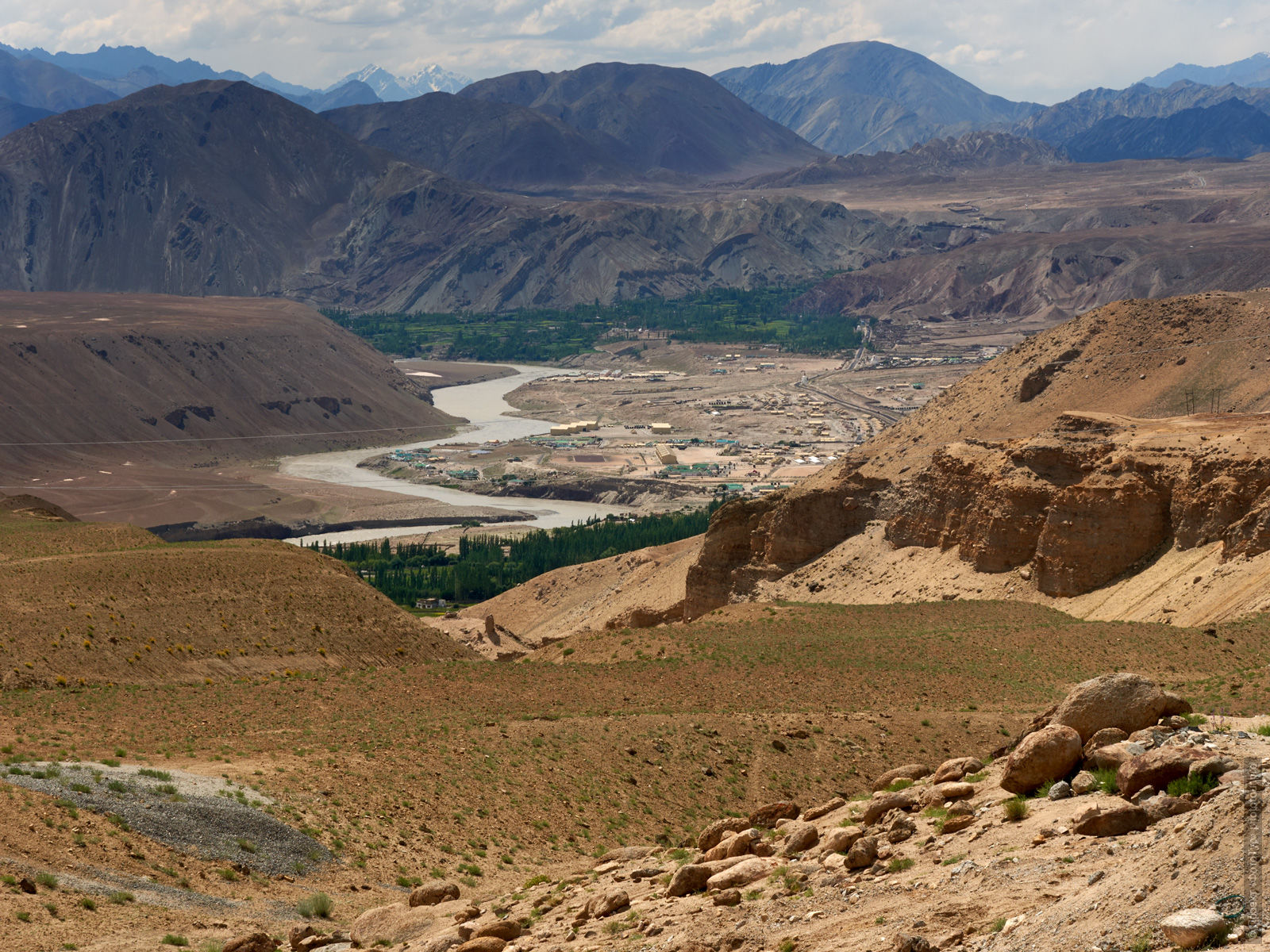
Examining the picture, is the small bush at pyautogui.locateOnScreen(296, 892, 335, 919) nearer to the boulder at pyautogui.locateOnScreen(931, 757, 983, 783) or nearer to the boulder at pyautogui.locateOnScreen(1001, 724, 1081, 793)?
the boulder at pyautogui.locateOnScreen(931, 757, 983, 783)

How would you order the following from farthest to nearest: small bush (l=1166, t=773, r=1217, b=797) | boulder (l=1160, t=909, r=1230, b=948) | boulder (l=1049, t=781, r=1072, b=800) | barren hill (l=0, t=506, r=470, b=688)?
1. barren hill (l=0, t=506, r=470, b=688)
2. boulder (l=1049, t=781, r=1072, b=800)
3. small bush (l=1166, t=773, r=1217, b=797)
4. boulder (l=1160, t=909, r=1230, b=948)

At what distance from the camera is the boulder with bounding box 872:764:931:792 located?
2328 centimetres

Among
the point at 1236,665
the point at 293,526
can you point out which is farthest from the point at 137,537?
the point at 293,526

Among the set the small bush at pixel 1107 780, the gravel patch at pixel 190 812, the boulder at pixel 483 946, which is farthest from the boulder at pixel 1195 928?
the gravel patch at pixel 190 812

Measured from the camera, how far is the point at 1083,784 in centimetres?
1864

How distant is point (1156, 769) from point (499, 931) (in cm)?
887

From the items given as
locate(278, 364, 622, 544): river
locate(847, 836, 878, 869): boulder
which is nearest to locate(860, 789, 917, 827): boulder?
locate(847, 836, 878, 869): boulder

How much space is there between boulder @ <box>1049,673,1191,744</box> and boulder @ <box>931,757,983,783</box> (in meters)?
1.63

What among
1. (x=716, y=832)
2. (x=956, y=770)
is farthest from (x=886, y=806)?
(x=716, y=832)

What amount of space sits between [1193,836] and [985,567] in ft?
140

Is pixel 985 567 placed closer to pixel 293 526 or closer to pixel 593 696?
pixel 593 696

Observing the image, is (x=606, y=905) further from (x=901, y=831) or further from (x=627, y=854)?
(x=901, y=831)

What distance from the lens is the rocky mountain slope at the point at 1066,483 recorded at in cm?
4944

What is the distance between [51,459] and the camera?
520 feet
